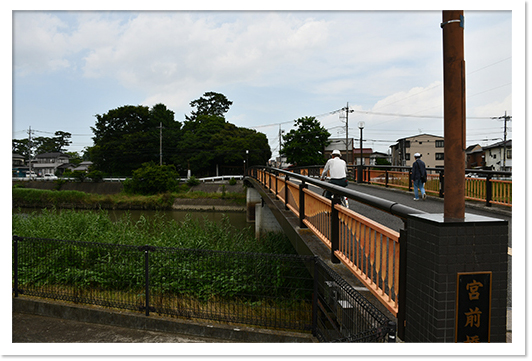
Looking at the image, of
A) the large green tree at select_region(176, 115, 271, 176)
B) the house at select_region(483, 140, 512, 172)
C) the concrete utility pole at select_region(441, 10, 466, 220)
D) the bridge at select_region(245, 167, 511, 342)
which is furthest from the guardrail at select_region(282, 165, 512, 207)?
the large green tree at select_region(176, 115, 271, 176)

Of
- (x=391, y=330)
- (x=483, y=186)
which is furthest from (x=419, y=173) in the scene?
(x=391, y=330)

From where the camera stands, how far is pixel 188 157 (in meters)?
50.3

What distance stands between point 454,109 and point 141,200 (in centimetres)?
3887

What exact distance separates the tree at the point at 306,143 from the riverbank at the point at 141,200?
28.6 ft

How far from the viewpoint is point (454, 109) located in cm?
271

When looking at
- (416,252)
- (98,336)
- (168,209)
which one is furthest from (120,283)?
(168,209)

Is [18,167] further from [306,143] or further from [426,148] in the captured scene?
[426,148]

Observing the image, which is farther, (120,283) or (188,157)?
(188,157)

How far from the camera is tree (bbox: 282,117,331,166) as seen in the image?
1699 inches

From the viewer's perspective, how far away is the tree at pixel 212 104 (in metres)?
71.4
